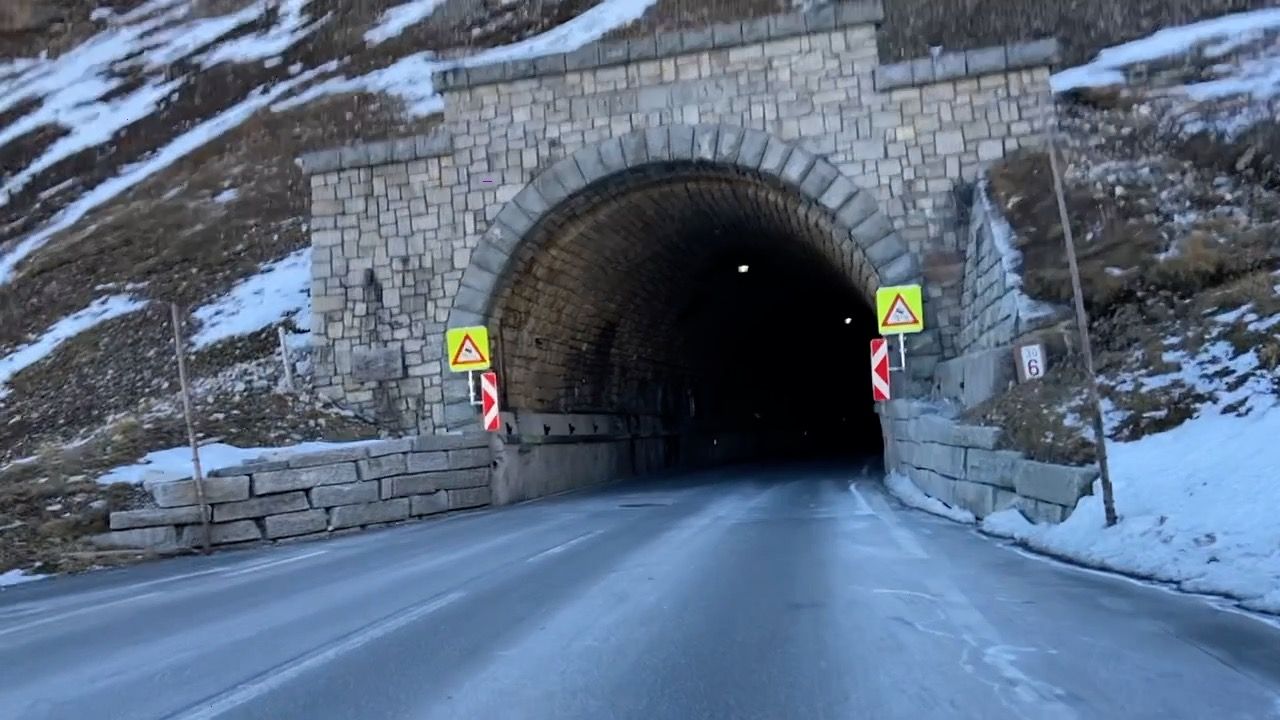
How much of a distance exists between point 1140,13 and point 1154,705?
89.1ft

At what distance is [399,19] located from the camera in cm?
4394

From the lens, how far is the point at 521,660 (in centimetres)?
582

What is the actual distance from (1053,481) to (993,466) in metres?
1.79

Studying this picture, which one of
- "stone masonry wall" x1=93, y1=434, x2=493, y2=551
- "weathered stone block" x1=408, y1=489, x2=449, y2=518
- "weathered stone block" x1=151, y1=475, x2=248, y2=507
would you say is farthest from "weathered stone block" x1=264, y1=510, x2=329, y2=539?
"weathered stone block" x1=408, y1=489, x2=449, y2=518

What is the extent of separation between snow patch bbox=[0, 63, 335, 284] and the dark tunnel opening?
1746 centimetres

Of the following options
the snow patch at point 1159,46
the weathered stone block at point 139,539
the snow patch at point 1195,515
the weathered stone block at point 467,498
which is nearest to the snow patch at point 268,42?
the weathered stone block at point 467,498

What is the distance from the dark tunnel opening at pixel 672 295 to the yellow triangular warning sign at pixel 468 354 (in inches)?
44.1

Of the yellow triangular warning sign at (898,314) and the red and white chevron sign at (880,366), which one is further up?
the yellow triangular warning sign at (898,314)

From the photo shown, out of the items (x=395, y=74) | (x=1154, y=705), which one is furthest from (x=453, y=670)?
(x=395, y=74)

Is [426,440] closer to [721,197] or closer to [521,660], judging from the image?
[721,197]

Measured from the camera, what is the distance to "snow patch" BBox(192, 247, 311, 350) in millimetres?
22172

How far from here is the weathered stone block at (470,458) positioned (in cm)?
1797

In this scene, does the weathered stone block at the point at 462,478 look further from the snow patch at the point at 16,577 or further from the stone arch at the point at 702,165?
the snow patch at the point at 16,577

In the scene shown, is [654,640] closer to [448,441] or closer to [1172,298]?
[1172,298]
